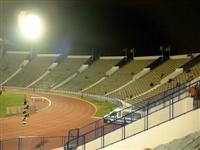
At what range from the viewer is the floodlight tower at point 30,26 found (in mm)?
69125

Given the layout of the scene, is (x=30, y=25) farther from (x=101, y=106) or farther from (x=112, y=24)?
(x=101, y=106)

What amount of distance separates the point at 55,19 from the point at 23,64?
1365 cm

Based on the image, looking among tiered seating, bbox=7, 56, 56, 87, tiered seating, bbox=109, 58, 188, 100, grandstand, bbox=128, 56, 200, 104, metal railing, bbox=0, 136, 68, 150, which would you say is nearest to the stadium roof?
tiered seating, bbox=109, 58, 188, 100

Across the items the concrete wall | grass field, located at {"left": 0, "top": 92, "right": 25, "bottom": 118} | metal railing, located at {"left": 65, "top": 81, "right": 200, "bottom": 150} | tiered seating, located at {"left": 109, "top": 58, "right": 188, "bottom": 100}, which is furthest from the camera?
tiered seating, located at {"left": 109, "top": 58, "right": 188, "bottom": 100}

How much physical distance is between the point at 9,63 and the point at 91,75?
24.4m

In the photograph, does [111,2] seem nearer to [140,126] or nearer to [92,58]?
[92,58]

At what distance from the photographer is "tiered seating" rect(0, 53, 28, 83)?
75.6 meters

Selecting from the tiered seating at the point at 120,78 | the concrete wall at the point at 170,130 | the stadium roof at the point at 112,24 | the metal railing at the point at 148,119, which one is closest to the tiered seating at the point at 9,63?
the stadium roof at the point at 112,24

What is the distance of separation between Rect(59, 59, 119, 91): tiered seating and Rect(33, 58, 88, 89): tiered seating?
3.01 meters

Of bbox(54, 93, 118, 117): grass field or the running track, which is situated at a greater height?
bbox(54, 93, 118, 117): grass field

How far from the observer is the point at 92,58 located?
65.6 metres

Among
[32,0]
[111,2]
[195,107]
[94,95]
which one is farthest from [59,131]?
[32,0]

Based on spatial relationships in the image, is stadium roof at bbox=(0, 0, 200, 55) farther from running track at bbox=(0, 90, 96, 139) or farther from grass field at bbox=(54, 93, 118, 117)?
running track at bbox=(0, 90, 96, 139)

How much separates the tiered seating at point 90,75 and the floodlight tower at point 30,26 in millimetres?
13835
